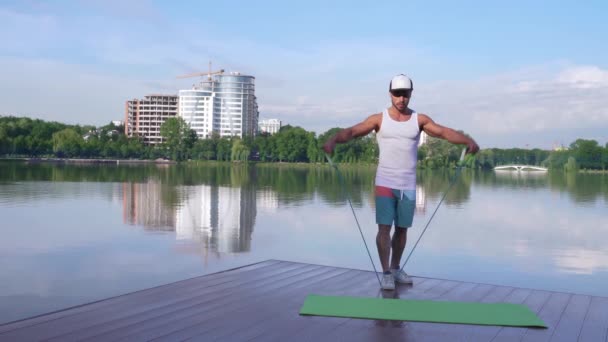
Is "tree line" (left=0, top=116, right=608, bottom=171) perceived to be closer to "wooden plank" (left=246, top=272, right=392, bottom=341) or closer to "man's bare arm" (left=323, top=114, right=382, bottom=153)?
"man's bare arm" (left=323, top=114, right=382, bottom=153)

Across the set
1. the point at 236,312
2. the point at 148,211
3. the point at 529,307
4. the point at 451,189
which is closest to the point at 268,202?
the point at 148,211

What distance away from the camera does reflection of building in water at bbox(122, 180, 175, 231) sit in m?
13.7

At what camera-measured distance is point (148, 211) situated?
16125 millimetres

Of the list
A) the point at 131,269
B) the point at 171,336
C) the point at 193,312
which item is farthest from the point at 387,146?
the point at 131,269

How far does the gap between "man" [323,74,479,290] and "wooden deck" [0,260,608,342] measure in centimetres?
62

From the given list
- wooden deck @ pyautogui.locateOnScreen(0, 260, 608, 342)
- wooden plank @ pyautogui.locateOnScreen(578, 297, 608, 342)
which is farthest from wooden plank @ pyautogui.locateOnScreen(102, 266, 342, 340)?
wooden plank @ pyautogui.locateOnScreen(578, 297, 608, 342)

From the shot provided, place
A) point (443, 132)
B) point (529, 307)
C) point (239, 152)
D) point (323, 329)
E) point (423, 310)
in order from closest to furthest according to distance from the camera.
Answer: point (323, 329) → point (423, 310) → point (529, 307) → point (443, 132) → point (239, 152)

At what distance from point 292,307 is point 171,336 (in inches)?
41.7

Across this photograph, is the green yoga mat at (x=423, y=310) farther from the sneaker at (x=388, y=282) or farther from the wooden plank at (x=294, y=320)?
the sneaker at (x=388, y=282)

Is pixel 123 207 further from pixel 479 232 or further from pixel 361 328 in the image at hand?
pixel 361 328

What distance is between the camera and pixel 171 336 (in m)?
3.33

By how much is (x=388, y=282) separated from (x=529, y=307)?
110 centimetres

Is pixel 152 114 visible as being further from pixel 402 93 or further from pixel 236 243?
pixel 402 93

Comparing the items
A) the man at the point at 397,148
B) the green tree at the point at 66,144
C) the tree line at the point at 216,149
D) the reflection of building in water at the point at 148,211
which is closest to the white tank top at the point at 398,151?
the man at the point at 397,148
